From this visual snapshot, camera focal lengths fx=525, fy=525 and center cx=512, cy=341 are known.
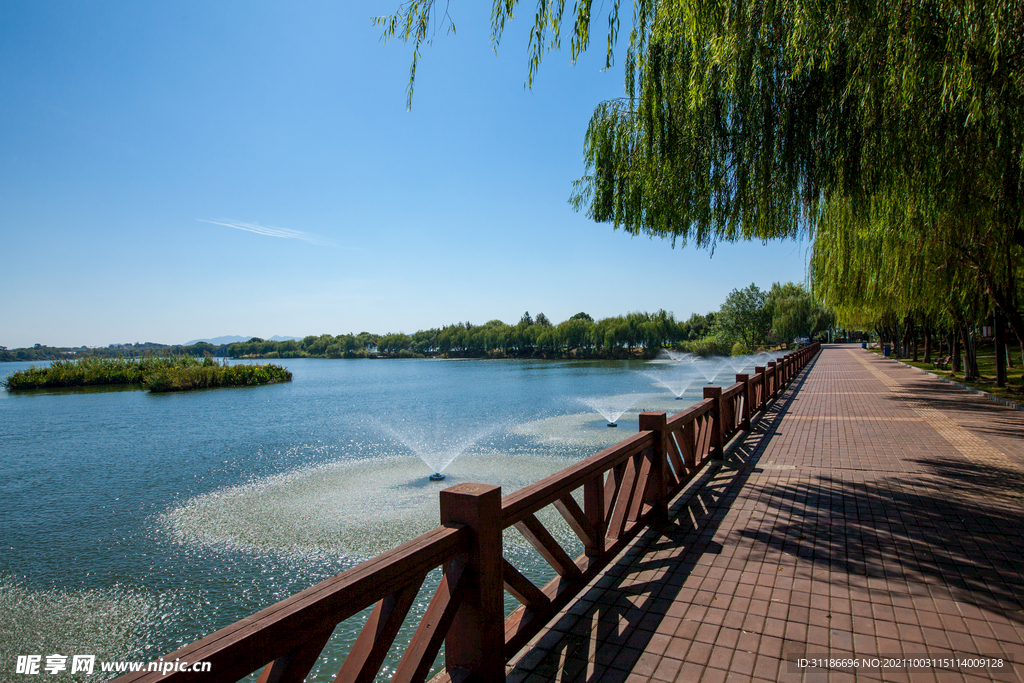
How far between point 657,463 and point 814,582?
151 centimetres

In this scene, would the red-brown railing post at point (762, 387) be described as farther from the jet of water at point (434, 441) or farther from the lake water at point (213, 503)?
the jet of water at point (434, 441)

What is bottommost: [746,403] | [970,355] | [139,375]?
[139,375]

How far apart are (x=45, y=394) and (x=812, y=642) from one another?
153ft

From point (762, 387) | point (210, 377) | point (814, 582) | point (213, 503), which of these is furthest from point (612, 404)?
point (210, 377)

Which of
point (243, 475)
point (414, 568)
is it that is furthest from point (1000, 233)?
point (243, 475)

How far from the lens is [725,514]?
537 cm

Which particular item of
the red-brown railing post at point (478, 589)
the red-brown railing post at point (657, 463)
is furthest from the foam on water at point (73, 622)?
the red-brown railing post at point (657, 463)

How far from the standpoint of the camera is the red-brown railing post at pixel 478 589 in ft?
8.14

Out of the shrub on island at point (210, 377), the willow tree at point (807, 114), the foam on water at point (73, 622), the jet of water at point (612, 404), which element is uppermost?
the willow tree at point (807, 114)

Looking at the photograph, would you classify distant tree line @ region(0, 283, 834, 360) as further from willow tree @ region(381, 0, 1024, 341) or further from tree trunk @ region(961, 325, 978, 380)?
willow tree @ region(381, 0, 1024, 341)

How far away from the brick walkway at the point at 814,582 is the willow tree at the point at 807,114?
3.25 metres

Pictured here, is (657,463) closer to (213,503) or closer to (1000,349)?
(213,503)

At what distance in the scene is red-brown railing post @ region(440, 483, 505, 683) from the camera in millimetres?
2480

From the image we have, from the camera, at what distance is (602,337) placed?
89.5 m
